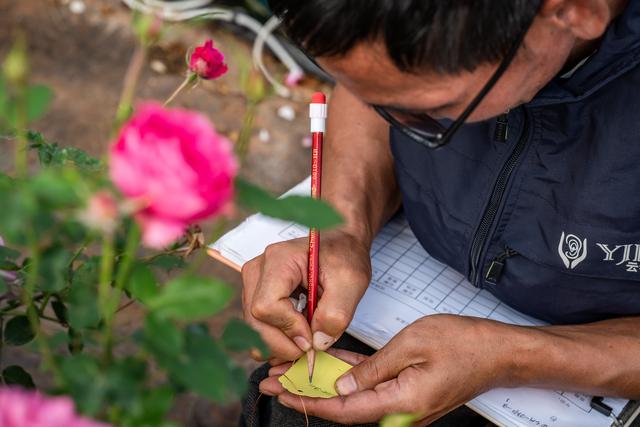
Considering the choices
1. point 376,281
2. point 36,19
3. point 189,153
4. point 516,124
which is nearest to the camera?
point 189,153

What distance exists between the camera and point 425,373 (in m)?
0.98

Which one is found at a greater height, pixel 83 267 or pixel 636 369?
pixel 83 267

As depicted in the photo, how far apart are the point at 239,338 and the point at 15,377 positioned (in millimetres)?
343

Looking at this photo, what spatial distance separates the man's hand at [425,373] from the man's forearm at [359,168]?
242 millimetres

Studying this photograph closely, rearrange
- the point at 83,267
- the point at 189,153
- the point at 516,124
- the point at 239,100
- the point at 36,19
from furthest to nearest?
the point at 36,19 < the point at 239,100 < the point at 516,124 < the point at 83,267 < the point at 189,153

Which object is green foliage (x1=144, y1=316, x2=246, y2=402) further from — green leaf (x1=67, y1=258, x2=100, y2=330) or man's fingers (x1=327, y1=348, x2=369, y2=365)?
man's fingers (x1=327, y1=348, x2=369, y2=365)

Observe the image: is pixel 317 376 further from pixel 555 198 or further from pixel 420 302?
pixel 555 198

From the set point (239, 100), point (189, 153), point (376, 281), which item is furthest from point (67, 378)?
point (239, 100)

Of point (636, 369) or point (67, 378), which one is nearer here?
A: point (67, 378)

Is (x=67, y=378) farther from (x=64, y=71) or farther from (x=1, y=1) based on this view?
(x=1, y=1)

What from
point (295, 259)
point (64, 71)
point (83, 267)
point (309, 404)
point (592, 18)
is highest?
point (592, 18)

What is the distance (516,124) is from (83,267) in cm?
65

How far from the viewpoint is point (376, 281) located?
1.19 metres

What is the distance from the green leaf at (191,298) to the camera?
0.46m
